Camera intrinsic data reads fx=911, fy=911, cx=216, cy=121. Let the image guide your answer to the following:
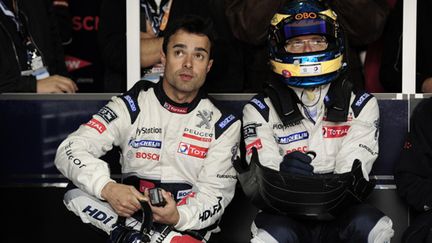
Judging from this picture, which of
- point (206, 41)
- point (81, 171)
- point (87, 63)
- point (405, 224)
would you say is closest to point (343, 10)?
point (206, 41)

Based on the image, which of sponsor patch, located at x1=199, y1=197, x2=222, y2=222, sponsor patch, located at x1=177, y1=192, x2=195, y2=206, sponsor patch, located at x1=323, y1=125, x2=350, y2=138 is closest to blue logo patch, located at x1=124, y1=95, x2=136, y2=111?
sponsor patch, located at x1=177, y1=192, x2=195, y2=206

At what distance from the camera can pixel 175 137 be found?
14.7ft

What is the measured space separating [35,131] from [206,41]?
45.7 inches

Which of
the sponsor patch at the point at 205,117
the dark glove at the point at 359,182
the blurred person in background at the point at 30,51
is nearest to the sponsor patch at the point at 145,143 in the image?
the sponsor patch at the point at 205,117

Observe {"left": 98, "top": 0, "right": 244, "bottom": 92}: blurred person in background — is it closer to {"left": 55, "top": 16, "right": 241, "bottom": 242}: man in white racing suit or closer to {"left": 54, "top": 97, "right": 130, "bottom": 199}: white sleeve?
{"left": 55, "top": 16, "right": 241, "bottom": 242}: man in white racing suit

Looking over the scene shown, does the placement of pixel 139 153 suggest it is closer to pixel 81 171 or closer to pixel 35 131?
pixel 81 171

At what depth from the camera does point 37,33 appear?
212 inches

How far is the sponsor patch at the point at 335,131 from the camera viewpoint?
176 inches

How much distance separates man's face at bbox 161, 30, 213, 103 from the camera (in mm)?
4453

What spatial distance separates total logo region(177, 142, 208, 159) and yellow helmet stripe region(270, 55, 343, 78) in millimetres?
545

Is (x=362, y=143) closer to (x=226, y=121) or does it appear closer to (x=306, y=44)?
(x=306, y=44)

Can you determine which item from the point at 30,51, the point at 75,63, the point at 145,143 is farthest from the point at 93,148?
the point at 75,63

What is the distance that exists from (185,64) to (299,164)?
79 cm

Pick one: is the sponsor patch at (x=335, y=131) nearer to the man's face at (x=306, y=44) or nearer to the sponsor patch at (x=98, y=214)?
the man's face at (x=306, y=44)
